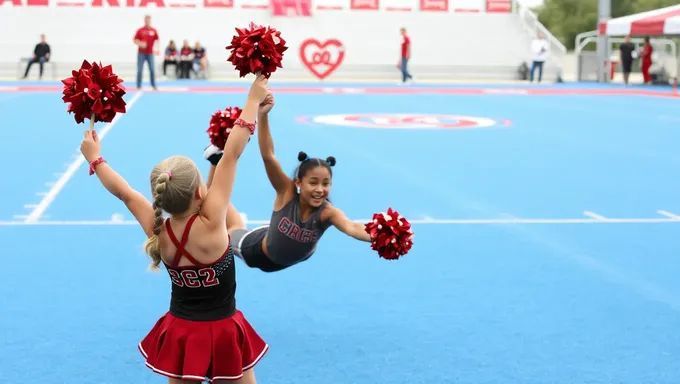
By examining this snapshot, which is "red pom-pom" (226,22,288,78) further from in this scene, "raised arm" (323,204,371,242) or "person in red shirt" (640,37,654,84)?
"person in red shirt" (640,37,654,84)

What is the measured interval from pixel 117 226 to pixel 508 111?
15.0 m

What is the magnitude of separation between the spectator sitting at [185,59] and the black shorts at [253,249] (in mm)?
30895

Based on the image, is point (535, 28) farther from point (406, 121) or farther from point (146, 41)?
point (406, 121)

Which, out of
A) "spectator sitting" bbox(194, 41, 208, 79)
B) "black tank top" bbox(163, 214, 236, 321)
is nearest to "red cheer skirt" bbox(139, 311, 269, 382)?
"black tank top" bbox(163, 214, 236, 321)

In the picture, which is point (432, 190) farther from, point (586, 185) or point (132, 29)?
point (132, 29)

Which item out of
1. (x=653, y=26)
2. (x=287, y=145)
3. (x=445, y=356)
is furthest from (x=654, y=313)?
(x=653, y=26)

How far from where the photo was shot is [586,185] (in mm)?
11297

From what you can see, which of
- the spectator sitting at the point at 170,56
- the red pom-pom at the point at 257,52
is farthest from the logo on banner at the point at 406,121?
the spectator sitting at the point at 170,56

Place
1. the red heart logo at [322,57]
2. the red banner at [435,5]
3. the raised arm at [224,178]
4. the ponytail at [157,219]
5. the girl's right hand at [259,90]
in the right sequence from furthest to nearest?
the red banner at [435,5] < the red heart logo at [322,57] < the girl's right hand at [259,90] < the raised arm at [224,178] < the ponytail at [157,219]

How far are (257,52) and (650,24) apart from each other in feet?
102

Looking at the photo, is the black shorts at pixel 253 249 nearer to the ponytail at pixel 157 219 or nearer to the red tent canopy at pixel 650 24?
the ponytail at pixel 157 219

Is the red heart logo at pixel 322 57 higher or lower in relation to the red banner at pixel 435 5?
lower

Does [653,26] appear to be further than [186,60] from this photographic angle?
No

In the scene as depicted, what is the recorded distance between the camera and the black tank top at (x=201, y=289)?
3.65 m
